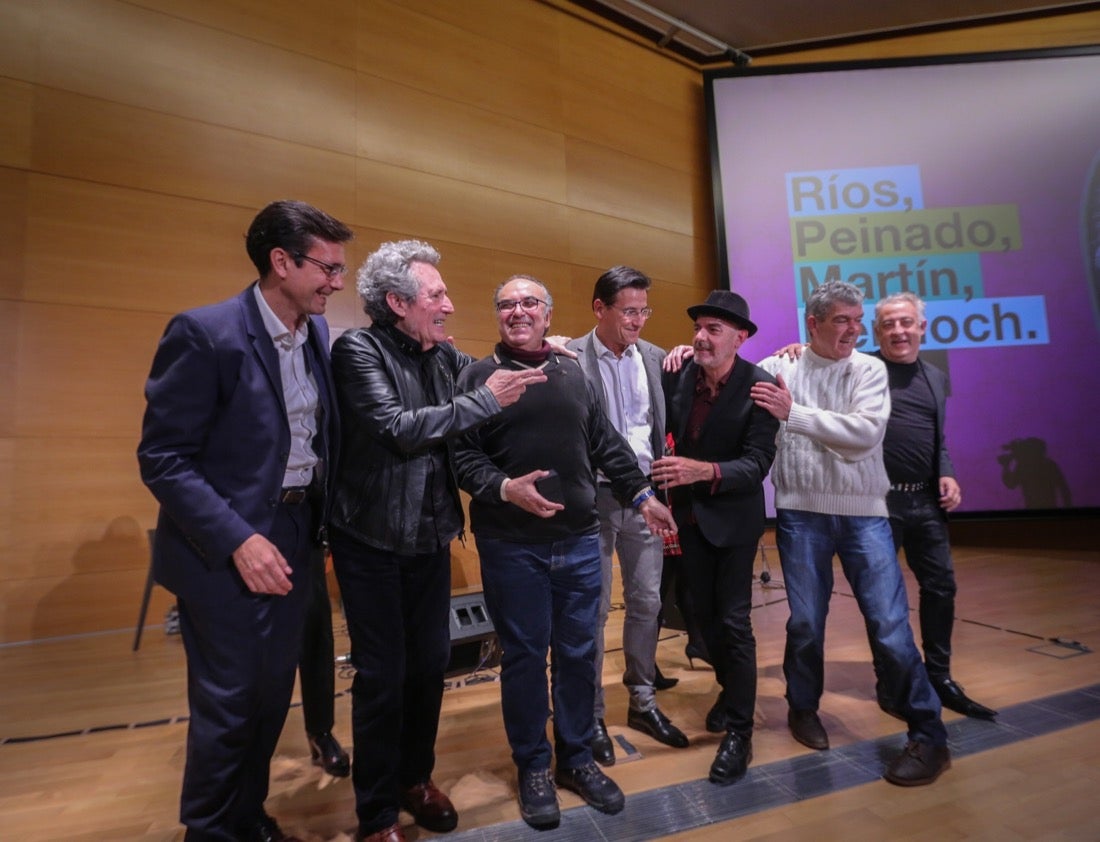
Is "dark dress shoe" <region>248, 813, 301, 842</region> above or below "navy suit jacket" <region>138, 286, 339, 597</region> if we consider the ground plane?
below

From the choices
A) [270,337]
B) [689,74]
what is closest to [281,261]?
[270,337]

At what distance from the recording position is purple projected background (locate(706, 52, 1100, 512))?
538cm

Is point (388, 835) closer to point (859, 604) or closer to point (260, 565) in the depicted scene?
point (260, 565)

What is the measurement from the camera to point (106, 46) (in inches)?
157

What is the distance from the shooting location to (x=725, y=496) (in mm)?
2152

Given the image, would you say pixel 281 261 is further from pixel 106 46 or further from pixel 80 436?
pixel 106 46

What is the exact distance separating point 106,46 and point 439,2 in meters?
2.44

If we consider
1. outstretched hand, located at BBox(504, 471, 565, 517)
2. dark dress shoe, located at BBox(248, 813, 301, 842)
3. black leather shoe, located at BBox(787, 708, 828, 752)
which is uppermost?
outstretched hand, located at BBox(504, 471, 565, 517)

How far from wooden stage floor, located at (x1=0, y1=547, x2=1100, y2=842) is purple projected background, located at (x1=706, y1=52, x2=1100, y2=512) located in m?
2.28

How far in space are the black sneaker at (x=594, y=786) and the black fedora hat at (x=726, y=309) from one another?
1.50 meters

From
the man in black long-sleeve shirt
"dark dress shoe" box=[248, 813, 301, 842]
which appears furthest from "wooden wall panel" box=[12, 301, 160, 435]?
the man in black long-sleeve shirt

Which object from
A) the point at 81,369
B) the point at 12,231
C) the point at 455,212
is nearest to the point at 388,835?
the point at 81,369

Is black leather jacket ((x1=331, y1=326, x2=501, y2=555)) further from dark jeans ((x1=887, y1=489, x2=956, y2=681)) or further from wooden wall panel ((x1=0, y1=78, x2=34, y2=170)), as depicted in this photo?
wooden wall panel ((x1=0, y1=78, x2=34, y2=170))

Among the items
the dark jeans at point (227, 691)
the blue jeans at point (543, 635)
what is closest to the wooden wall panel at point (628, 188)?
the blue jeans at point (543, 635)
